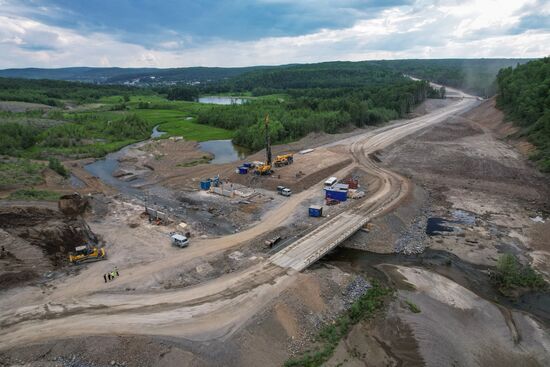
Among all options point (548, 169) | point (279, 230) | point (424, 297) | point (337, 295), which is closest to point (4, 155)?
point (279, 230)

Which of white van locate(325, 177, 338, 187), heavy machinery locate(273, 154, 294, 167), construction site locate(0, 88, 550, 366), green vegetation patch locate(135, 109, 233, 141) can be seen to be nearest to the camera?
construction site locate(0, 88, 550, 366)

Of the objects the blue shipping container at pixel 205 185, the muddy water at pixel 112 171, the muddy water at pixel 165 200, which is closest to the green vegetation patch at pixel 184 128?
the muddy water at pixel 112 171

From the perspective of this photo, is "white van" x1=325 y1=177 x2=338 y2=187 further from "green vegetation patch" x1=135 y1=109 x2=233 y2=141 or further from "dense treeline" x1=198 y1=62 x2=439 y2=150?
"green vegetation patch" x1=135 y1=109 x2=233 y2=141

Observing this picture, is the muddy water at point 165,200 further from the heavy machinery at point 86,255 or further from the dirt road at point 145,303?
the heavy machinery at point 86,255

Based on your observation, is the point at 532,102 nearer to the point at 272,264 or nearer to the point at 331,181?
the point at 331,181

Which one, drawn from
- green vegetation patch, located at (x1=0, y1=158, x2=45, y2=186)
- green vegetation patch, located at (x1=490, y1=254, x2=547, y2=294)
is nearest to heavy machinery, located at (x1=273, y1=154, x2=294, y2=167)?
green vegetation patch, located at (x1=490, y1=254, x2=547, y2=294)

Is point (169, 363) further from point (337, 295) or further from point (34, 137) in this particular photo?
point (34, 137)
